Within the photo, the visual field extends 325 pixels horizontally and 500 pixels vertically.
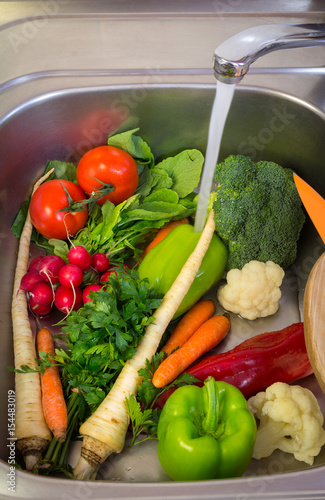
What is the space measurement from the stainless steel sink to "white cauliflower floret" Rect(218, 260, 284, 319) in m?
0.04

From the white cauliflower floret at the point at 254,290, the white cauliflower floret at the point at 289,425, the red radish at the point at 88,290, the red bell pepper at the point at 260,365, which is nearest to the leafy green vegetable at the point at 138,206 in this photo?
the red radish at the point at 88,290

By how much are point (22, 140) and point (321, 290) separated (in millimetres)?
737

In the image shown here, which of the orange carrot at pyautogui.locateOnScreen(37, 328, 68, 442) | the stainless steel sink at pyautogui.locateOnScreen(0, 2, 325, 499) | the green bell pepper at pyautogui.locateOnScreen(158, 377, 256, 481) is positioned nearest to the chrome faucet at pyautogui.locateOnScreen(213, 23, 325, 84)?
the stainless steel sink at pyautogui.locateOnScreen(0, 2, 325, 499)

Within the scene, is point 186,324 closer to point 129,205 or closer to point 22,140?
point 129,205

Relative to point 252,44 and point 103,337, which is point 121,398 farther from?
point 252,44

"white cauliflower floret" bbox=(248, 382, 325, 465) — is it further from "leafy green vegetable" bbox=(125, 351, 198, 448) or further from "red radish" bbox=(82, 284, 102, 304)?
"red radish" bbox=(82, 284, 102, 304)

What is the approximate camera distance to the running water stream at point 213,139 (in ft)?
2.62

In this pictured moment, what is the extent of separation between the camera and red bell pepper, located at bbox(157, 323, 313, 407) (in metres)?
0.85

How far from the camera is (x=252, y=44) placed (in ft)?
2.27

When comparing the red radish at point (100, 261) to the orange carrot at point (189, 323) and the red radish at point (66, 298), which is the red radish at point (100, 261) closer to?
the red radish at point (66, 298)

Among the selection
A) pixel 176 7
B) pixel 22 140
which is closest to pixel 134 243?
pixel 22 140

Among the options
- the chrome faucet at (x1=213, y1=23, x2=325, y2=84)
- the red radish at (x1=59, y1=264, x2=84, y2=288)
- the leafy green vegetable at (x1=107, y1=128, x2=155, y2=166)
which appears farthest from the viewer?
the leafy green vegetable at (x1=107, y1=128, x2=155, y2=166)

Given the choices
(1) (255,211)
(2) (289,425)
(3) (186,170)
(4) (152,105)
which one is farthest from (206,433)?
(4) (152,105)

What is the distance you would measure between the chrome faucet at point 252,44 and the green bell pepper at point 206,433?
1.61ft
